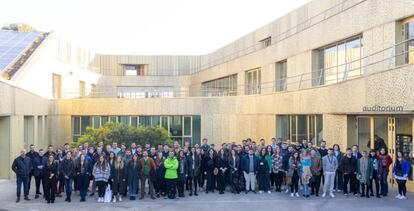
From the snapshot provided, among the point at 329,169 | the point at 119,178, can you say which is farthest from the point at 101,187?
the point at 329,169

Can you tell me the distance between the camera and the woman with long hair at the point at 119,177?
598 inches

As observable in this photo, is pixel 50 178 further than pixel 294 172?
No

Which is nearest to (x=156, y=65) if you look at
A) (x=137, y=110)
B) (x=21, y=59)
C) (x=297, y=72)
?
(x=137, y=110)

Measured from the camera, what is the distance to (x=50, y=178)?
14914 millimetres

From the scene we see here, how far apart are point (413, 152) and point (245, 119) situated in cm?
1307

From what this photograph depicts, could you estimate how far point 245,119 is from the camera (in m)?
28.3

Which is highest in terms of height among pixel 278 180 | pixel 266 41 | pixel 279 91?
pixel 266 41

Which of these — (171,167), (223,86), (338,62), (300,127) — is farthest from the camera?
(223,86)

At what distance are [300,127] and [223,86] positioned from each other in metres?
15.8

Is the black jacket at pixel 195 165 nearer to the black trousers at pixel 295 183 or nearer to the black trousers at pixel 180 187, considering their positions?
the black trousers at pixel 180 187

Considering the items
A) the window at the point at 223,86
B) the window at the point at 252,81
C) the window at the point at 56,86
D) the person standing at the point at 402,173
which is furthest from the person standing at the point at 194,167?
the window at the point at 223,86

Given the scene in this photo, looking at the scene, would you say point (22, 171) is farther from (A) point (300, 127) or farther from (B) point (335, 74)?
(B) point (335, 74)

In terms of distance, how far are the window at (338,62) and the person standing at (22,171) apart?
1224 centimetres

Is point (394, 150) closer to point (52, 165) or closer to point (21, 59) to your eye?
point (52, 165)
